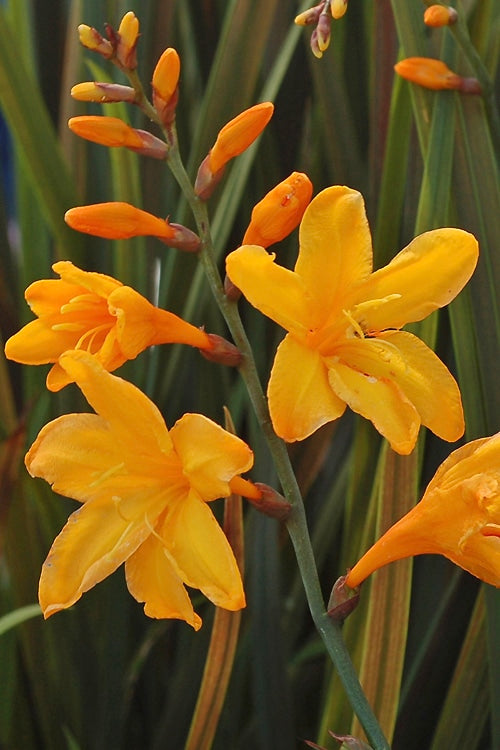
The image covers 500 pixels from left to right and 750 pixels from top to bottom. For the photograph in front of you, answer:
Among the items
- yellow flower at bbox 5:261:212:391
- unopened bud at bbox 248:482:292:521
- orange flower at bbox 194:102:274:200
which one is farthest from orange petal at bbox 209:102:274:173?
unopened bud at bbox 248:482:292:521

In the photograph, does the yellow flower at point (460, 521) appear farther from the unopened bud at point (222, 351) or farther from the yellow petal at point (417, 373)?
the unopened bud at point (222, 351)

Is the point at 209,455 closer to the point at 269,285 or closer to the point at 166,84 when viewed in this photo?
the point at 269,285

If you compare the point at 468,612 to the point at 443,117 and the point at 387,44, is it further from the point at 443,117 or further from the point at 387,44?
the point at 387,44

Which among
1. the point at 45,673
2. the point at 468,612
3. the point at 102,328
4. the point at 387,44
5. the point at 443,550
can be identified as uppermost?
the point at 387,44

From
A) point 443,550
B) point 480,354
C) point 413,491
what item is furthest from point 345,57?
point 443,550

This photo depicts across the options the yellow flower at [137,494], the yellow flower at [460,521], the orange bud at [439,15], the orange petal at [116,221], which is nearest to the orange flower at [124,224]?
the orange petal at [116,221]
